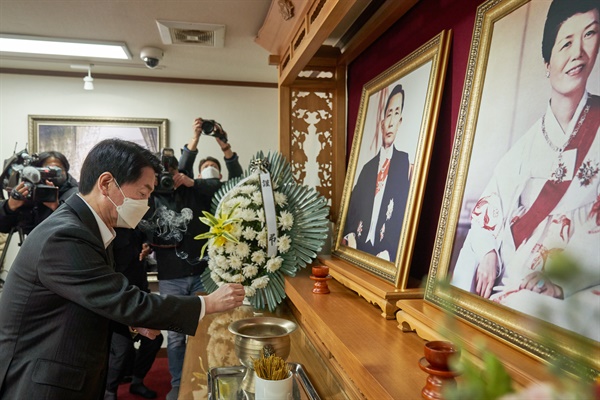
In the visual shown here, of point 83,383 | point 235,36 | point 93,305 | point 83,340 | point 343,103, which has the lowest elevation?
point 83,383

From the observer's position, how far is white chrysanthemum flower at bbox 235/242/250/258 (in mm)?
1851

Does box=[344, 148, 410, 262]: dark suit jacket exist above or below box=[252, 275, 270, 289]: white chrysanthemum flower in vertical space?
above

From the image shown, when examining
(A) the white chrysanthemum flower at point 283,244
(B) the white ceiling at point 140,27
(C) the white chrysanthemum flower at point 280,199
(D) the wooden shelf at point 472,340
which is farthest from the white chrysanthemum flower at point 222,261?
(B) the white ceiling at point 140,27

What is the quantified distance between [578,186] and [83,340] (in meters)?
Answer: 1.31

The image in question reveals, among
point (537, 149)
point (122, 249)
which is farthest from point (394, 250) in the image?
point (122, 249)

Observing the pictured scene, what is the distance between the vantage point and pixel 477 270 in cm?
100

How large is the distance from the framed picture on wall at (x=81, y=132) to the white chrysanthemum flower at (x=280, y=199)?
272cm

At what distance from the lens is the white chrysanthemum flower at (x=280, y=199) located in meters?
1.96

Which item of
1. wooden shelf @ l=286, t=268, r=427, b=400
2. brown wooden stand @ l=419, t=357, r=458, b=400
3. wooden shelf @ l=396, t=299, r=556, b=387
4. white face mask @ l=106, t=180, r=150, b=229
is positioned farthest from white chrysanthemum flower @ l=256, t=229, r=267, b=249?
brown wooden stand @ l=419, t=357, r=458, b=400

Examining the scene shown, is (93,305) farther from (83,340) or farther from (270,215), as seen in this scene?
(270,215)

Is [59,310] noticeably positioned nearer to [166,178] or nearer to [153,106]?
[166,178]

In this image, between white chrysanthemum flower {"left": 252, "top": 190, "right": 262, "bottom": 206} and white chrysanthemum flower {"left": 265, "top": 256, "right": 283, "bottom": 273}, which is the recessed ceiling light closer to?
white chrysanthemum flower {"left": 252, "top": 190, "right": 262, "bottom": 206}

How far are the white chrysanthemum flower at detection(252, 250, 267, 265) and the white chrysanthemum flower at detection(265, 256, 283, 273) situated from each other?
3 cm

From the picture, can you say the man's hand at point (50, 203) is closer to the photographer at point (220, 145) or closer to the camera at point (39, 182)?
the camera at point (39, 182)
